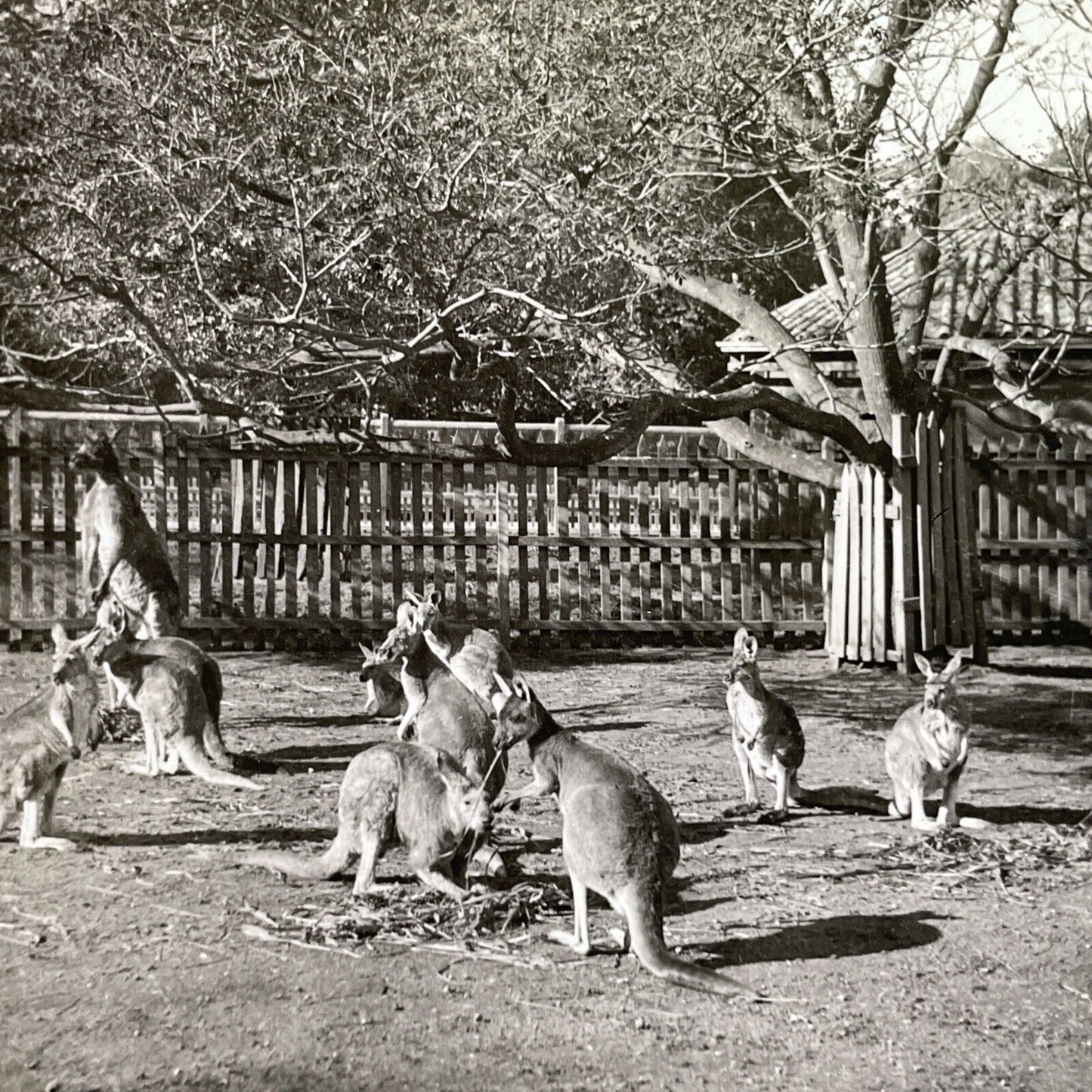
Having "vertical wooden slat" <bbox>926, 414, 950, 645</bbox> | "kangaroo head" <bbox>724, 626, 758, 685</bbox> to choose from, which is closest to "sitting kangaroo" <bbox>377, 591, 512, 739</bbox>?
"kangaroo head" <bbox>724, 626, 758, 685</bbox>

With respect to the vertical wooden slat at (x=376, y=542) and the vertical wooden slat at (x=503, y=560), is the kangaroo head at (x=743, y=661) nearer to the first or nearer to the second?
the vertical wooden slat at (x=503, y=560)

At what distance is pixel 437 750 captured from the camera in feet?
20.6

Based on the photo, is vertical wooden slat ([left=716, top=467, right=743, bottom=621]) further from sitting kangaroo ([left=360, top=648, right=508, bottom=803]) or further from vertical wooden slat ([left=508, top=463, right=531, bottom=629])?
sitting kangaroo ([left=360, top=648, right=508, bottom=803])

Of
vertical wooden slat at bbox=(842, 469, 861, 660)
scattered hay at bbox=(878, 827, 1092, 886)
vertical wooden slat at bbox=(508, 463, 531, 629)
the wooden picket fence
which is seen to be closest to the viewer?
scattered hay at bbox=(878, 827, 1092, 886)

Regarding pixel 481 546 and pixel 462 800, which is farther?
pixel 481 546

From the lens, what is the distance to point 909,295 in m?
15.6

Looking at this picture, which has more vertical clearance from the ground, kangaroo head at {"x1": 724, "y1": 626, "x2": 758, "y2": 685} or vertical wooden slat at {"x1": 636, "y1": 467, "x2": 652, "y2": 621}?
vertical wooden slat at {"x1": 636, "y1": 467, "x2": 652, "y2": 621}

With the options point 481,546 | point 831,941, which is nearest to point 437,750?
point 831,941

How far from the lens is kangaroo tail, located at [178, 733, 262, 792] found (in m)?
8.40

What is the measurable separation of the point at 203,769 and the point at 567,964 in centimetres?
373

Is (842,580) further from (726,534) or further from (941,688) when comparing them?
(941,688)

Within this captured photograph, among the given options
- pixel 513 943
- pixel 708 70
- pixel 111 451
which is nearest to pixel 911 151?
pixel 708 70

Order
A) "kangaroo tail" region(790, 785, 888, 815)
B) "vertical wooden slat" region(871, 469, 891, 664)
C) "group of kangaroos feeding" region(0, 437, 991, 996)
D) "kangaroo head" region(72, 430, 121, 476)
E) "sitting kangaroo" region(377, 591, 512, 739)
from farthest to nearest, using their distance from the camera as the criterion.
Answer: "vertical wooden slat" region(871, 469, 891, 664) < "kangaroo head" region(72, 430, 121, 476) < "sitting kangaroo" region(377, 591, 512, 739) < "kangaroo tail" region(790, 785, 888, 815) < "group of kangaroos feeding" region(0, 437, 991, 996)

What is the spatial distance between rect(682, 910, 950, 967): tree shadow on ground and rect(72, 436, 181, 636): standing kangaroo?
6.07 metres
